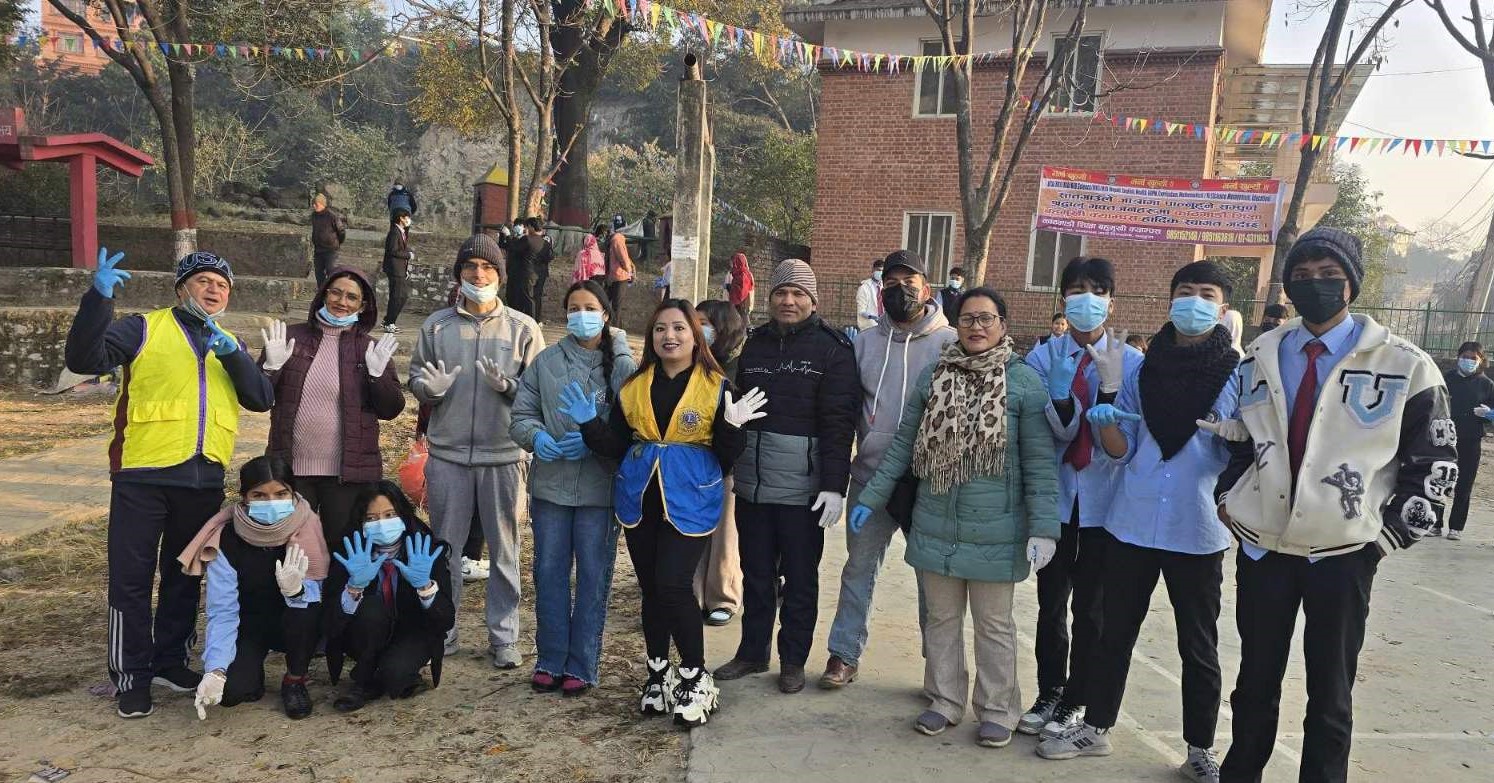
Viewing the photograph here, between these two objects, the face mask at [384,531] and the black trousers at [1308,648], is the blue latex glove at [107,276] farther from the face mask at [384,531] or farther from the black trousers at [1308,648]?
the black trousers at [1308,648]

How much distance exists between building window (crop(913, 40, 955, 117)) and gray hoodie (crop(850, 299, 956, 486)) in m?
14.2

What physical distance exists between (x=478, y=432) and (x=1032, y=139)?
14580 mm

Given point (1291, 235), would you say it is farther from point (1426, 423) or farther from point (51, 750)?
point (51, 750)

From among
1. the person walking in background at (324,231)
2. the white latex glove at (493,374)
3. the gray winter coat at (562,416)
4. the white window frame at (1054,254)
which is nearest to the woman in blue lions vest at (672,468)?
the gray winter coat at (562,416)

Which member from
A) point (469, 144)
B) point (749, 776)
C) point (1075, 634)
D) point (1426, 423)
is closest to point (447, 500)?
point (749, 776)

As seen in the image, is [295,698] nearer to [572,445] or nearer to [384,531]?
[384,531]

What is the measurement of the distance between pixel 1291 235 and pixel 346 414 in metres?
13.9

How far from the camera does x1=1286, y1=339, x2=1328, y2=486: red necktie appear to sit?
300 cm

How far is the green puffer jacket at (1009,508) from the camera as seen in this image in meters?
3.65

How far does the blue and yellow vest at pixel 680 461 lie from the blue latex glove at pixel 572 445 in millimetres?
197

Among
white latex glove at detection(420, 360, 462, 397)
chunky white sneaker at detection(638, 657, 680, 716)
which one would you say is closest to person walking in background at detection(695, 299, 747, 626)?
chunky white sneaker at detection(638, 657, 680, 716)

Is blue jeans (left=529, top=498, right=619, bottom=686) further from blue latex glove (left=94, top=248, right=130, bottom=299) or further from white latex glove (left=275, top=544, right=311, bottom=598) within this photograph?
blue latex glove (left=94, top=248, right=130, bottom=299)

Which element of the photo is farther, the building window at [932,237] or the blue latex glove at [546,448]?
the building window at [932,237]

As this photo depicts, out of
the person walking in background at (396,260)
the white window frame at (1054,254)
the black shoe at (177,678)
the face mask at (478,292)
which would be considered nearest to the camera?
the black shoe at (177,678)
